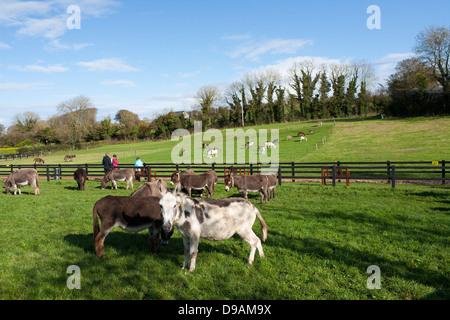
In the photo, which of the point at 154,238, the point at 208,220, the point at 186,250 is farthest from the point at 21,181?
the point at 208,220

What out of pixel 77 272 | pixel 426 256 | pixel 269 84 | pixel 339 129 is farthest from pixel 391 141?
pixel 269 84

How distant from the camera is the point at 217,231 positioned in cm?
545

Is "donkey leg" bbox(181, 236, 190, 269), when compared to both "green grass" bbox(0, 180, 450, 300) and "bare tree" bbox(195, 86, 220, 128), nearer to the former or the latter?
"green grass" bbox(0, 180, 450, 300)

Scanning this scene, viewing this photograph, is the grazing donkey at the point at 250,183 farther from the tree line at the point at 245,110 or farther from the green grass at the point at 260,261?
the tree line at the point at 245,110

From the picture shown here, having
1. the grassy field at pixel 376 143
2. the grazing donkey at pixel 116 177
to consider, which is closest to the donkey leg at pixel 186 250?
the grazing donkey at pixel 116 177

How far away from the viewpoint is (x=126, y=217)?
6152 millimetres

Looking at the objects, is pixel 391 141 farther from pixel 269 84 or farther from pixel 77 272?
pixel 269 84

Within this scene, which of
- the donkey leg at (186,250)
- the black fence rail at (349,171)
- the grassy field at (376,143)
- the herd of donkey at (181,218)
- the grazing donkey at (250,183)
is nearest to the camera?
the herd of donkey at (181,218)

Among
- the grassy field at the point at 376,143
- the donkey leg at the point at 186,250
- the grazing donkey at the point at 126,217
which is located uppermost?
the grassy field at the point at 376,143

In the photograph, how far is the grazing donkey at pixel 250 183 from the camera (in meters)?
12.2

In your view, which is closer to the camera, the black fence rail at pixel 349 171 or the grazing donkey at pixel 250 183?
the grazing donkey at pixel 250 183

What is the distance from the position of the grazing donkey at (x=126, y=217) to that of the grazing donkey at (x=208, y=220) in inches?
45.7

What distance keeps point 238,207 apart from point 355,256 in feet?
8.95

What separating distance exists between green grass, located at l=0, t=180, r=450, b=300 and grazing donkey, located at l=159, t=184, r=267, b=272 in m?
0.45
